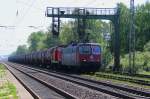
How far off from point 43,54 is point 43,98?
52.9m

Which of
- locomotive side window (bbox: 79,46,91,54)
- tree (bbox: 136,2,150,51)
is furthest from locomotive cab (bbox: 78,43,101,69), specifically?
tree (bbox: 136,2,150,51)

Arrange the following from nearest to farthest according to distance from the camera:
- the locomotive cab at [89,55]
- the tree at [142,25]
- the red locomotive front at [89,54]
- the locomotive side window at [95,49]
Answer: the locomotive cab at [89,55], the red locomotive front at [89,54], the locomotive side window at [95,49], the tree at [142,25]

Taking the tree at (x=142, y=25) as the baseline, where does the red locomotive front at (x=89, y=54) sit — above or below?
below

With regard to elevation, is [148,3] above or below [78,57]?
above

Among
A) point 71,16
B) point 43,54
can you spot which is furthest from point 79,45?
point 43,54

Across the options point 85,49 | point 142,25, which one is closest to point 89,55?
point 85,49

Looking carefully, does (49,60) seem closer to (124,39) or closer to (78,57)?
(78,57)

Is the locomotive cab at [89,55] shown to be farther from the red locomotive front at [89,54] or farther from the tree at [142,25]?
the tree at [142,25]

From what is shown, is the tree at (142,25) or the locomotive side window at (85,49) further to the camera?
the tree at (142,25)

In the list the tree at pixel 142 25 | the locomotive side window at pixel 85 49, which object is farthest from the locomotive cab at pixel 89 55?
the tree at pixel 142 25

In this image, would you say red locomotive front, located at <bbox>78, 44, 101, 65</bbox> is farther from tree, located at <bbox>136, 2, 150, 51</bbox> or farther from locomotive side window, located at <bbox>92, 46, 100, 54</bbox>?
tree, located at <bbox>136, 2, 150, 51</bbox>

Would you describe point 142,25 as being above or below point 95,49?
above

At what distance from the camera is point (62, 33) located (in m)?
112

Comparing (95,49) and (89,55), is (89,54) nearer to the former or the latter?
(89,55)
